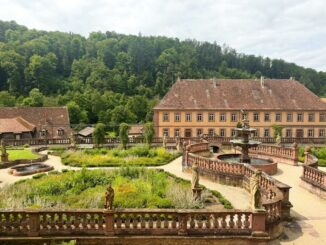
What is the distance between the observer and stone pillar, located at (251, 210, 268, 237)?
1030 centimetres

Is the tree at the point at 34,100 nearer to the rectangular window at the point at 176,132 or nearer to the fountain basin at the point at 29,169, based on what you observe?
the rectangular window at the point at 176,132

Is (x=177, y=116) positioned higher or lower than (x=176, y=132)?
A: higher

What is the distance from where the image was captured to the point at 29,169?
23969 mm

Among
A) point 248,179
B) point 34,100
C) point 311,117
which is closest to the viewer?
point 248,179

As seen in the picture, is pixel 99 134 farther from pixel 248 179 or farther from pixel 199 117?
pixel 199 117

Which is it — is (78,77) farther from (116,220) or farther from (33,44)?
(116,220)

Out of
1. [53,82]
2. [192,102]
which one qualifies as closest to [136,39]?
[53,82]

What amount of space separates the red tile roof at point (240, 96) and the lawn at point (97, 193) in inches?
1314

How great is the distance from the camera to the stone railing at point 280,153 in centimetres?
2460

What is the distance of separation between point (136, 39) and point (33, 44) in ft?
122

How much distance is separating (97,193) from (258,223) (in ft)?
22.7

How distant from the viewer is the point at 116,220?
1047 centimetres

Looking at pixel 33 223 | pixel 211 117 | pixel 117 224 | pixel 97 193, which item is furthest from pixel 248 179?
→ pixel 211 117

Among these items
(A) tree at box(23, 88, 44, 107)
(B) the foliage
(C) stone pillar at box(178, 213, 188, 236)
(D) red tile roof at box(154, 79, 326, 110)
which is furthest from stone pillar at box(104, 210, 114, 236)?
(A) tree at box(23, 88, 44, 107)
